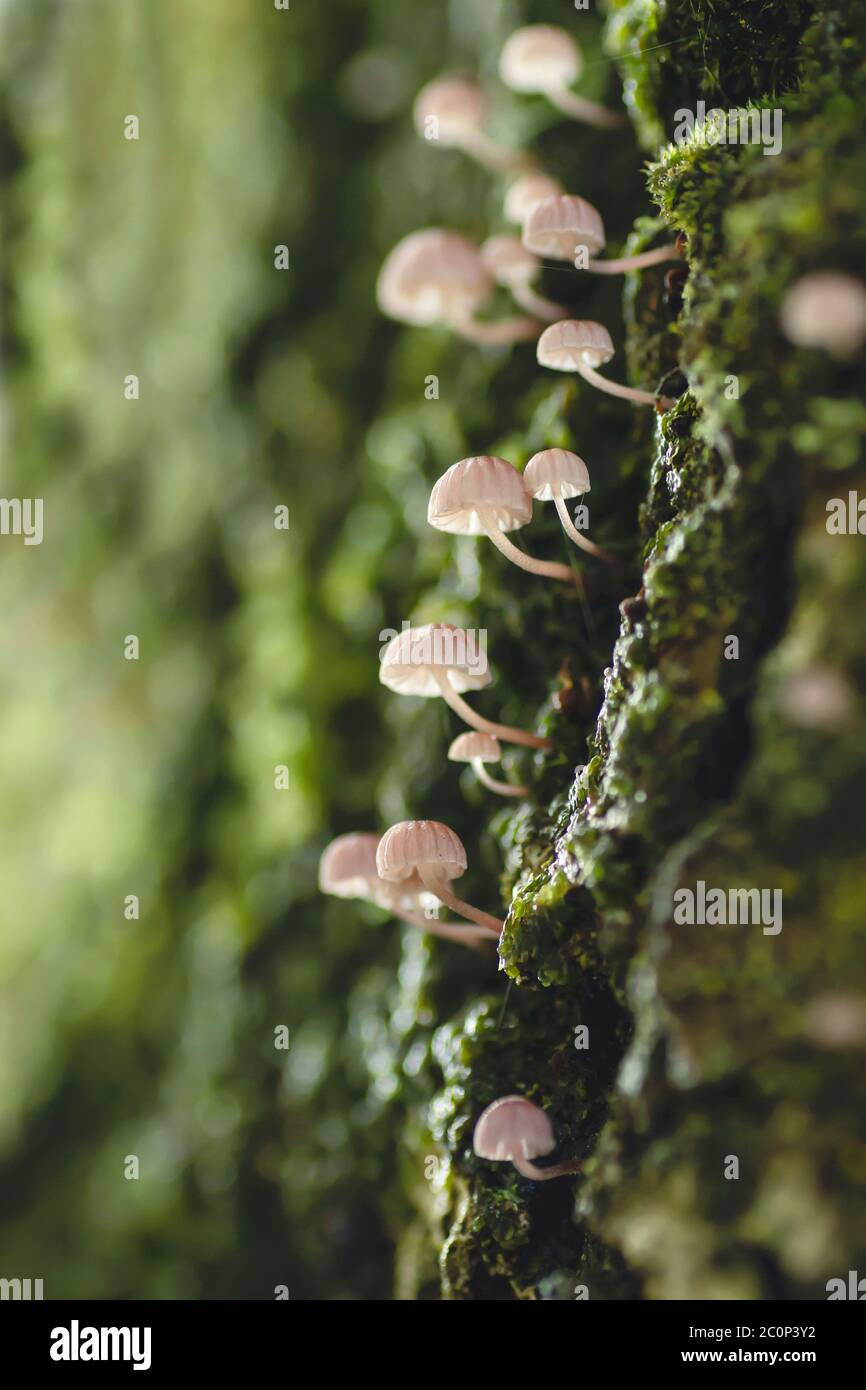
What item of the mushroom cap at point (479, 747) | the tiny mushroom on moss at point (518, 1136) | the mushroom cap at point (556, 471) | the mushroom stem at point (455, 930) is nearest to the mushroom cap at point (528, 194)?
the mushroom cap at point (556, 471)

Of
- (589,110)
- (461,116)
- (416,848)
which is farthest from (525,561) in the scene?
(461,116)

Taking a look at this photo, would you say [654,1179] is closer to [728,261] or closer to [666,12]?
[728,261]

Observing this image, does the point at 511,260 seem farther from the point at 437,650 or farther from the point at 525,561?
the point at 437,650

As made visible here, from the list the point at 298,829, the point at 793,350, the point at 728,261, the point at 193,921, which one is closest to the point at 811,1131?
the point at 793,350

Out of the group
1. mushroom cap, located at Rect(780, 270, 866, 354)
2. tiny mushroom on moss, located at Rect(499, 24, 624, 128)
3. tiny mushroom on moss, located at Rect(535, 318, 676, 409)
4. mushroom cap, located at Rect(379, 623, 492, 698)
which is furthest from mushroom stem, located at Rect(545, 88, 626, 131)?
mushroom cap, located at Rect(379, 623, 492, 698)

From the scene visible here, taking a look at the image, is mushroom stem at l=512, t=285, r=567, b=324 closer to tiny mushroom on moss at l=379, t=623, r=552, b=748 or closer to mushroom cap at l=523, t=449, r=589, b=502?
mushroom cap at l=523, t=449, r=589, b=502

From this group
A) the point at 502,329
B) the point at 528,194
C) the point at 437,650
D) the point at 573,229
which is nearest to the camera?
the point at 437,650
